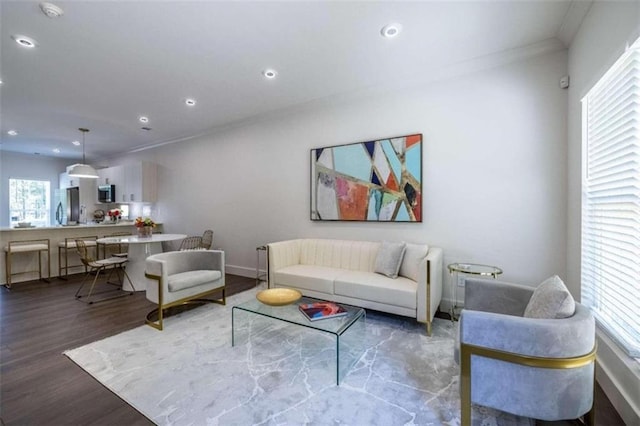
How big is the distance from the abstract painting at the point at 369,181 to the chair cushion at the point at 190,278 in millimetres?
1735

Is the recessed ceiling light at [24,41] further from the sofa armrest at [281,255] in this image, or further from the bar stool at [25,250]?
the bar stool at [25,250]

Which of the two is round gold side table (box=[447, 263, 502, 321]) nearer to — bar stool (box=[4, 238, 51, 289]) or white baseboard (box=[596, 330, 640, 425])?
white baseboard (box=[596, 330, 640, 425])

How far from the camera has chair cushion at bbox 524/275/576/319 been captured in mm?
1487

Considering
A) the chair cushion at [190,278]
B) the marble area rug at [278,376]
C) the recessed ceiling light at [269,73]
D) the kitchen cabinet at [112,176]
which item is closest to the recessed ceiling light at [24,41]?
the recessed ceiling light at [269,73]

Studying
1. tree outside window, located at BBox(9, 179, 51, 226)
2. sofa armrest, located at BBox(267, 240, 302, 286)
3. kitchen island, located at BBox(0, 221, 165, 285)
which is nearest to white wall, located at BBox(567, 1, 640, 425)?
sofa armrest, located at BBox(267, 240, 302, 286)

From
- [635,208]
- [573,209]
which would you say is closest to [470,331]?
[635,208]

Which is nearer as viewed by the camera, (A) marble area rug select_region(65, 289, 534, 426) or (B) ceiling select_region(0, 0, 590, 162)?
(A) marble area rug select_region(65, 289, 534, 426)

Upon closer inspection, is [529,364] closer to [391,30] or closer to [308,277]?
[308,277]

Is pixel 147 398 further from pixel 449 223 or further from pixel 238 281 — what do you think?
pixel 449 223

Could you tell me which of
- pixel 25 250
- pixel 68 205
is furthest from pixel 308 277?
pixel 68 205

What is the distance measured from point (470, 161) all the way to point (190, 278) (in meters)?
3.67

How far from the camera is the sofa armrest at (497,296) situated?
2.04m

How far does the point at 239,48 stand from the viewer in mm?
2861

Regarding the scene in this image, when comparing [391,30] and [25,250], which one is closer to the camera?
[391,30]
